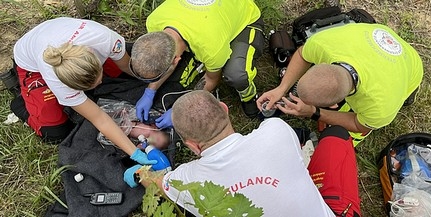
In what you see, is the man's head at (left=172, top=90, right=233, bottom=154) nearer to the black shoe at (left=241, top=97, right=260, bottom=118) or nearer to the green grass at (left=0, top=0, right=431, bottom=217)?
the green grass at (left=0, top=0, right=431, bottom=217)

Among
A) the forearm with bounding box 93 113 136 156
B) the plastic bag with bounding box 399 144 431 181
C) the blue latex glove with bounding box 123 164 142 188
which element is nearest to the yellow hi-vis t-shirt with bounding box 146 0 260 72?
the forearm with bounding box 93 113 136 156

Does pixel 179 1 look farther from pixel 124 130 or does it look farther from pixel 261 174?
pixel 261 174

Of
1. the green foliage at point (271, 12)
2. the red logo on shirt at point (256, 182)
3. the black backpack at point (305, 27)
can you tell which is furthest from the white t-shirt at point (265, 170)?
the green foliage at point (271, 12)

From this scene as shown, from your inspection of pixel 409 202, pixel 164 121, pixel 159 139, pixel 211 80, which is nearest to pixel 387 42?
pixel 409 202

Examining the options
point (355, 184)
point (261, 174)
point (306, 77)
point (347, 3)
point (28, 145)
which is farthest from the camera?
point (347, 3)

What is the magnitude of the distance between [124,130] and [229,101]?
2.89 feet

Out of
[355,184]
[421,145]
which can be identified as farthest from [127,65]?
[421,145]

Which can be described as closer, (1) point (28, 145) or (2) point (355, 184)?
(2) point (355, 184)

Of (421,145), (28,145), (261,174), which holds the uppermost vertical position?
(261,174)

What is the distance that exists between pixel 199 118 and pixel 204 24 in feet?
3.05

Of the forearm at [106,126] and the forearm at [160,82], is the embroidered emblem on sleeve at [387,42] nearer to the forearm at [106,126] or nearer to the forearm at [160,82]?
the forearm at [160,82]

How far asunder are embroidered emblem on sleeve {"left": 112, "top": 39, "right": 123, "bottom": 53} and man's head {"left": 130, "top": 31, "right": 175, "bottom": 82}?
390mm

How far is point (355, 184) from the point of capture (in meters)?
3.20

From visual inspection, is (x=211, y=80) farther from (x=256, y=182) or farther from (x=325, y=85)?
(x=256, y=182)
